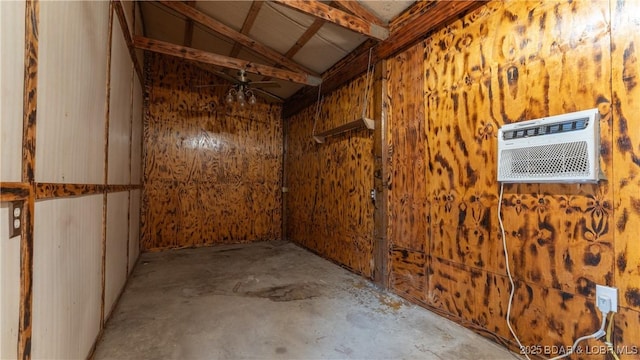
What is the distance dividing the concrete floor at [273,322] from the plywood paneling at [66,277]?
0.40 meters

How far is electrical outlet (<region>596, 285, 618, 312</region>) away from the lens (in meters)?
1.50

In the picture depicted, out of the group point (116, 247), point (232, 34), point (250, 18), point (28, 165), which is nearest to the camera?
point (28, 165)

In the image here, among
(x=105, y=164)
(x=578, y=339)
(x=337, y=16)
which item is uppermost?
(x=337, y=16)

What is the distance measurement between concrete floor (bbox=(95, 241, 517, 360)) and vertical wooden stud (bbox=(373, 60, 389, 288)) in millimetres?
268

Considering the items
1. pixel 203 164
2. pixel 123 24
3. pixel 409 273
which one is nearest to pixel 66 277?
pixel 123 24

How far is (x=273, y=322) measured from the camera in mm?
2352

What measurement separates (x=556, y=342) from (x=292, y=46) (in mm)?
4106

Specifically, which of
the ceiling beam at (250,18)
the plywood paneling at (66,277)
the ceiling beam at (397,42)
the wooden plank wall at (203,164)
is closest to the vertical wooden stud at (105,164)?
the plywood paneling at (66,277)

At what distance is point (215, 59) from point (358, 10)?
2.08 m

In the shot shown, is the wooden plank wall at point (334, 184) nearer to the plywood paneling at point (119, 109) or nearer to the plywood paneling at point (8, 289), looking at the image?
the plywood paneling at point (119, 109)

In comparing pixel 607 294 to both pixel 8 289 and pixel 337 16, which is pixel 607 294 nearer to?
pixel 8 289

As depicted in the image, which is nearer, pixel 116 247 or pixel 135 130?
pixel 116 247

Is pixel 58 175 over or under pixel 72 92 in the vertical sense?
under

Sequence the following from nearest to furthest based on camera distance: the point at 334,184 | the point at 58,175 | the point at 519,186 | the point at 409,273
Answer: the point at 58,175 < the point at 519,186 < the point at 409,273 < the point at 334,184
